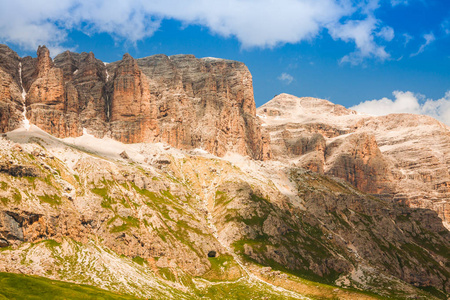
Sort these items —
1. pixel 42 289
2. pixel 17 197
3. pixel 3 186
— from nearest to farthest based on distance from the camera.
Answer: pixel 42 289, pixel 17 197, pixel 3 186

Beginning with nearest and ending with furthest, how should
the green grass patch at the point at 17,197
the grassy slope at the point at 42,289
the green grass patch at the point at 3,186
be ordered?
1. the grassy slope at the point at 42,289
2. the green grass patch at the point at 17,197
3. the green grass patch at the point at 3,186

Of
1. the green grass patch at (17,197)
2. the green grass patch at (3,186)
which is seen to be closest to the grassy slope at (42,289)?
the green grass patch at (17,197)

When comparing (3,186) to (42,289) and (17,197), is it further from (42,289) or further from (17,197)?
(42,289)

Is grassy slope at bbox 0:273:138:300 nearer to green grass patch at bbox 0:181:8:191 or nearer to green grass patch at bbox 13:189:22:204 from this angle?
green grass patch at bbox 13:189:22:204

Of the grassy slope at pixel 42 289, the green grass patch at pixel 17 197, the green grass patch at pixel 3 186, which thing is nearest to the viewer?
the grassy slope at pixel 42 289

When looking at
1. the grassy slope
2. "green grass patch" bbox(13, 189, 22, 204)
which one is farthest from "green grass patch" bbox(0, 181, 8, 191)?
the grassy slope

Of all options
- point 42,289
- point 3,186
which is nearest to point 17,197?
point 3,186

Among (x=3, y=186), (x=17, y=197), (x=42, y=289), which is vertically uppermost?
(x=3, y=186)

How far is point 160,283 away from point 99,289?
32.9 metres

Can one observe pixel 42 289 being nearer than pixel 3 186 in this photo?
Yes

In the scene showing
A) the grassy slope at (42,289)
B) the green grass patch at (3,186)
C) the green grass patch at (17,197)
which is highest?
the green grass patch at (3,186)

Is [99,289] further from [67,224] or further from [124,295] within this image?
[67,224]

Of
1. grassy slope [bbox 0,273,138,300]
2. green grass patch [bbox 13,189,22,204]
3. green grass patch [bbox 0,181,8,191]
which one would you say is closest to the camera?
grassy slope [bbox 0,273,138,300]

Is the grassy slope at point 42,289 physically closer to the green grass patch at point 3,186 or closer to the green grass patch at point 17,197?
the green grass patch at point 17,197
